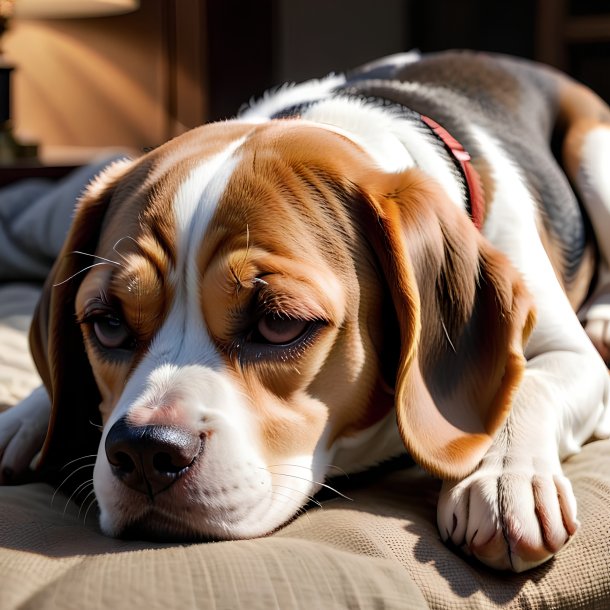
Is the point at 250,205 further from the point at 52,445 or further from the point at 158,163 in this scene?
the point at 52,445

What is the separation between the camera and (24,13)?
16.2 ft

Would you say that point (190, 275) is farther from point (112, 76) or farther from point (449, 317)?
point (112, 76)

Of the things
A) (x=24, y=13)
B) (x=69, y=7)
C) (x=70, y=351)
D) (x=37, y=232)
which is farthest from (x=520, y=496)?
(x=24, y=13)

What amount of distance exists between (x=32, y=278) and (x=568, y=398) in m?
2.22

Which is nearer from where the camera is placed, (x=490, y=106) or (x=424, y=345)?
(x=424, y=345)

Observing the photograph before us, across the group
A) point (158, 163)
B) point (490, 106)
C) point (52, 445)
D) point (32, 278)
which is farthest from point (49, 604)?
point (32, 278)

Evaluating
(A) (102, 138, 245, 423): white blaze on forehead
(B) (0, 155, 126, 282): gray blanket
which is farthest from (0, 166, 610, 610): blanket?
(B) (0, 155, 126, 282): gray blanket

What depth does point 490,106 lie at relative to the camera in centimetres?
253

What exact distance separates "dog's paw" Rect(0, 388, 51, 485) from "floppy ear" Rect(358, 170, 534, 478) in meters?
0.76

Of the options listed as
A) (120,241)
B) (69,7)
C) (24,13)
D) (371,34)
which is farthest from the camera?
(371,34)

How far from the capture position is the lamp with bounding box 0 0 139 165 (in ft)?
15.2

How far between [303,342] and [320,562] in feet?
1.27

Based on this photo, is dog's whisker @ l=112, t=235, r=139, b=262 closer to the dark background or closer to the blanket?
the blanket

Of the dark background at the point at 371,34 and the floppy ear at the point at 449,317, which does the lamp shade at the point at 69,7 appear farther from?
the floppy ear at the point at 449,317
